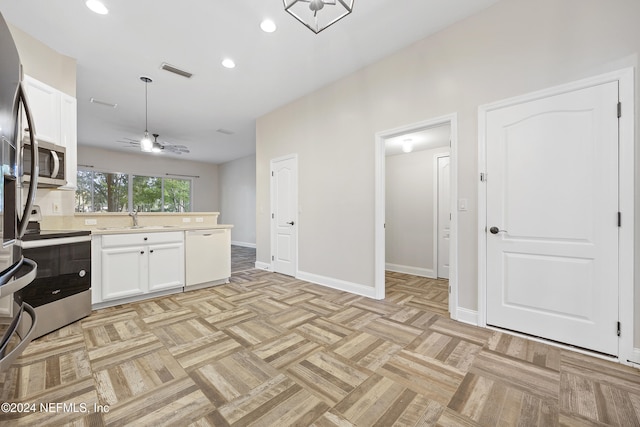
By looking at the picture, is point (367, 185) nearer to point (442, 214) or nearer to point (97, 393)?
point (442, 214)

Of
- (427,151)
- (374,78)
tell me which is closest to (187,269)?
(374,78)

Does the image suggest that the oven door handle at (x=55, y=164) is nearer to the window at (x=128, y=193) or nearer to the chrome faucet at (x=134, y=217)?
the chrome faucet at (x=134, y=217)

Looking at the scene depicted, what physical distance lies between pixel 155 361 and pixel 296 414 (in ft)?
3.81

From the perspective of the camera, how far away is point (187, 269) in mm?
3605

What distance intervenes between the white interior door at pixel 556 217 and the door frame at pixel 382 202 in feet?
0.93

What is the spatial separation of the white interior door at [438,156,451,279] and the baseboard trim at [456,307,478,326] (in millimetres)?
1951

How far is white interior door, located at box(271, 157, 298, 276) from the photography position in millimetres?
4465

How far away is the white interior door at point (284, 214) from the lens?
4465mm

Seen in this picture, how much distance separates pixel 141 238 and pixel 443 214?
447 centimetres

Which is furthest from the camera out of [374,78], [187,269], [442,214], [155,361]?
[442,214]

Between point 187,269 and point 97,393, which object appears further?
point 187,269

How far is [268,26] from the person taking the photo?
2.66 meters

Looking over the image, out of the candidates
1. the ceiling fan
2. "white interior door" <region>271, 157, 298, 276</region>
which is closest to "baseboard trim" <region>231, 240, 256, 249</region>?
the ceiling fan

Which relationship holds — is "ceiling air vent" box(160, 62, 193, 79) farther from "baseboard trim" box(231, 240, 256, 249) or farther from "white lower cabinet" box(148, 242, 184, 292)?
"baseboard trim" box(231, 240, 256, 249)
